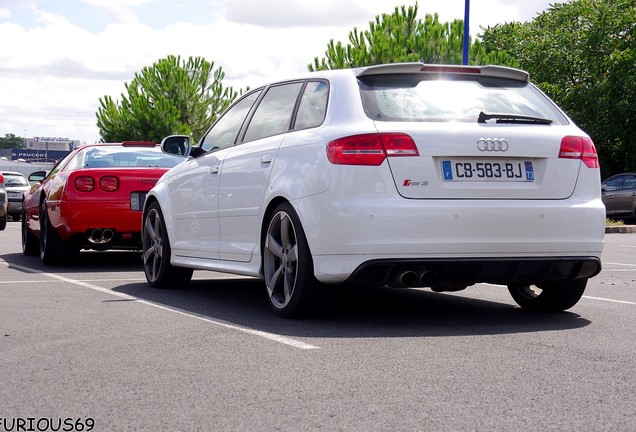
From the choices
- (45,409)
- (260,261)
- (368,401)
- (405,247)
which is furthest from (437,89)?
(45,409)

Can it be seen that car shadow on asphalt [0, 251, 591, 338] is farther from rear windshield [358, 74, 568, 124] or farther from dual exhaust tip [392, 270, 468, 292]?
rear windshield [358, 74, 568, 124]

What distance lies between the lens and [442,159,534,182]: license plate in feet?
21.8

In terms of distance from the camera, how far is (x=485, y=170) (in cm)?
669

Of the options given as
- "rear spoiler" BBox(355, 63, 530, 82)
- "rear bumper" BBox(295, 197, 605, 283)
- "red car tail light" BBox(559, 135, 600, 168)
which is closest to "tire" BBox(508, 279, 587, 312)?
"rear bumper" BBox(295, 197, 605, 283)

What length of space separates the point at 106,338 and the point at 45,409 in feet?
6.52

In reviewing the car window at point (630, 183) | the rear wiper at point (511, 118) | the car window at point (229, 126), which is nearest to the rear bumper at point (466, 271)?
the rear wiper at point (511, 118)

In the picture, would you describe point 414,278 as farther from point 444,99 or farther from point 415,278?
point 444,99

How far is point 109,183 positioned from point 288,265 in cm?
527

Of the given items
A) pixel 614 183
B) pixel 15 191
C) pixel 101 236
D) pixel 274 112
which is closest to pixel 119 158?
pixel 101 236

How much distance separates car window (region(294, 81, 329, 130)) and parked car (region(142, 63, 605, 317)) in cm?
1

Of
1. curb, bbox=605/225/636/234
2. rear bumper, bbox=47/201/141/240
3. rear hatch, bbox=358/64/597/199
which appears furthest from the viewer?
curb, bbox=605/225/636/234

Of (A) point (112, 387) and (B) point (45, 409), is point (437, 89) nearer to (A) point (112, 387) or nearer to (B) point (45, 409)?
(A) point (112, 387)

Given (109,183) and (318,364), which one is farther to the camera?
(109,183)

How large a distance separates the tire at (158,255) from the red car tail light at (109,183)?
199cm
